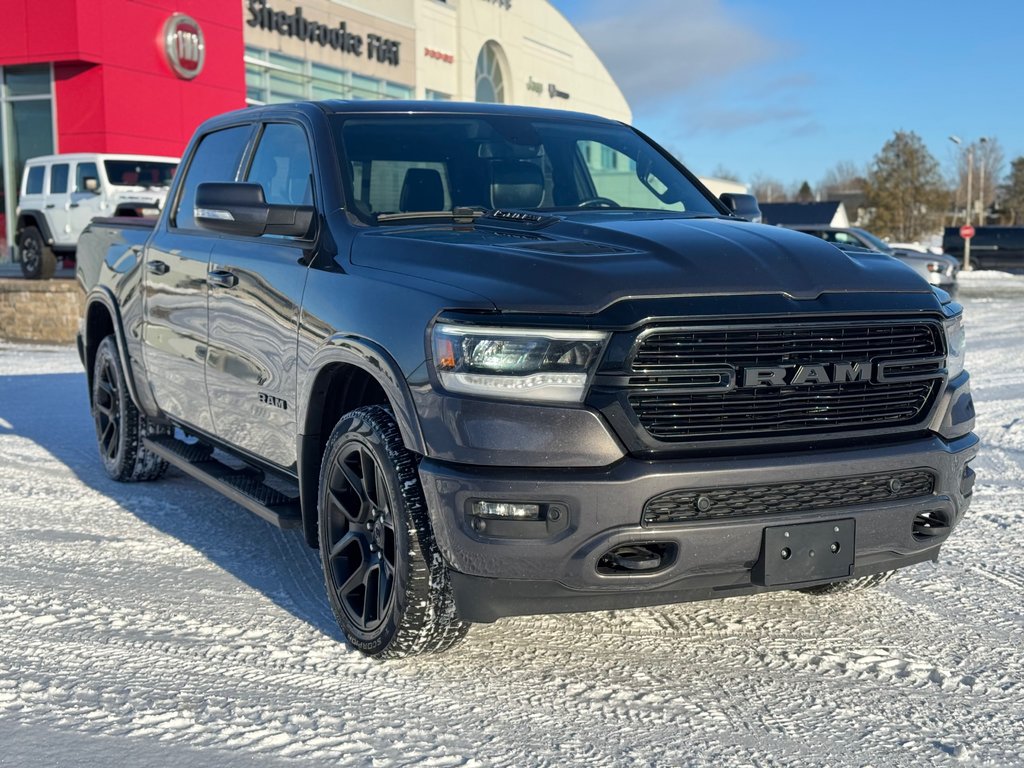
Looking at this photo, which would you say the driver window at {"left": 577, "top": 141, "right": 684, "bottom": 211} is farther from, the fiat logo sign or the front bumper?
the fiat logo sign

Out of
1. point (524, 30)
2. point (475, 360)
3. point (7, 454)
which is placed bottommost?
point (7, 454)

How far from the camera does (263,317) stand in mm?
4457

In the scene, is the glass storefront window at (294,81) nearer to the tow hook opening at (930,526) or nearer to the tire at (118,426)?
the tire at (118,426)

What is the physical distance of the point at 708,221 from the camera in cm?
421

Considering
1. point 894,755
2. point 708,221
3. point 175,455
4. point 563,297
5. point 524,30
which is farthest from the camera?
point 524,30

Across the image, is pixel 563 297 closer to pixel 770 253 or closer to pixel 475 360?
pixel 475 360

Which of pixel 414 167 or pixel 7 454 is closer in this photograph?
pixel 414 167

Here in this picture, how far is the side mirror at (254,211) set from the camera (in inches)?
165

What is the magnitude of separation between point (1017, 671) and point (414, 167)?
107 inches

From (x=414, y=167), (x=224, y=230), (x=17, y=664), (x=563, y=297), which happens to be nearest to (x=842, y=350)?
(x=563, y=297)

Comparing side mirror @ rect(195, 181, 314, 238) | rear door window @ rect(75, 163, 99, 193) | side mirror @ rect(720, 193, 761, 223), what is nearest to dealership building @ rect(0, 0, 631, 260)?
rear door window @ rect(75, 163, 99, 193)

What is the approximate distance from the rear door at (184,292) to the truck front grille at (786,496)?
2525 mm

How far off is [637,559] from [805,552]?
1.61 ft

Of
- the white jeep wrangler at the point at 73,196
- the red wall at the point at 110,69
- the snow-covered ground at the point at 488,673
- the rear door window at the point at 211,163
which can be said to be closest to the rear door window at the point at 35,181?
the white jeep wrangler at the point at 73,196
